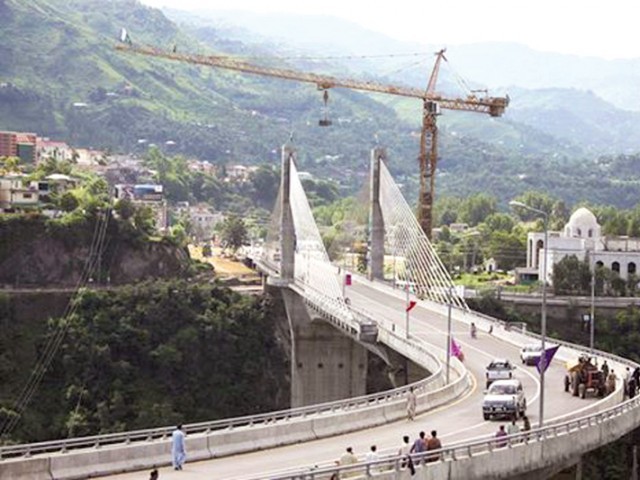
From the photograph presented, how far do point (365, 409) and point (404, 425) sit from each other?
1.33m

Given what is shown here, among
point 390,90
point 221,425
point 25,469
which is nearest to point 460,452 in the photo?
point 221,425

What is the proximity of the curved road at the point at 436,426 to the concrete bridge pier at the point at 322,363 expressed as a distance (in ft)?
55.4

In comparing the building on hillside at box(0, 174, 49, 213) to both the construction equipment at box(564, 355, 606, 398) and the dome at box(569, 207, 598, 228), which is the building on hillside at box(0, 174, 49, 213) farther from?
the construction equipment at box(564, 355, 606, 398)

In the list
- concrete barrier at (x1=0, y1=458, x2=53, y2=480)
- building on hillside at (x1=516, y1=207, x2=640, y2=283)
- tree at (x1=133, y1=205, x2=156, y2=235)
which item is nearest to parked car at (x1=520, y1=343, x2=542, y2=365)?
concrete barrier at (x1=0, y1=458, x2=53, y2=480)

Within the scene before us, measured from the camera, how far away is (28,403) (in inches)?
3593

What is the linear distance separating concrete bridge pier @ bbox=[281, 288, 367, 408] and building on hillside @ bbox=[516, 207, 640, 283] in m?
39.8

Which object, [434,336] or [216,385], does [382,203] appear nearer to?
[216,385]

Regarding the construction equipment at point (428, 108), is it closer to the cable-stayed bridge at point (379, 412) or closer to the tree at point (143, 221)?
the tree at point (143, 221)

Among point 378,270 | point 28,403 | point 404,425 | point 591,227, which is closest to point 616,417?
point 404,425

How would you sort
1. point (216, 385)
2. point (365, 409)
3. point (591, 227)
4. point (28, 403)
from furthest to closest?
point (591, 227)
point (216, 385)
point (28, 403)
point (365, 409)

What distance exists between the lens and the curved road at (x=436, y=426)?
31938 mm

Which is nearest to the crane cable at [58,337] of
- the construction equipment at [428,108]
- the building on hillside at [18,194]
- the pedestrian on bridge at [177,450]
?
the building on hillside at [18,194]

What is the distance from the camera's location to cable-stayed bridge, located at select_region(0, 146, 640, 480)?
31250 mm

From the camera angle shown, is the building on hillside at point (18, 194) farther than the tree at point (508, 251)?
No
